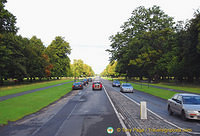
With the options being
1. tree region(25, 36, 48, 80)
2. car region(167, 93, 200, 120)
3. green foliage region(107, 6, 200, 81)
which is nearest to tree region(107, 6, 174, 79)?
green foliage region(107, 6, 200, 81)

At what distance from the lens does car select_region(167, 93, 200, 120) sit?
30.5 ft

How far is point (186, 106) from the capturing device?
31.8 feet

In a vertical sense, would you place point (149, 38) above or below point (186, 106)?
above

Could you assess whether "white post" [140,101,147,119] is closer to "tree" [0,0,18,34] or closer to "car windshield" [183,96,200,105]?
"car windshield" [183,96,200,105]

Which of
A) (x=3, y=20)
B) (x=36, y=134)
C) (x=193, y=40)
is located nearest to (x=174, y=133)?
(x=36, y=134)

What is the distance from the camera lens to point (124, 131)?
7441 millimetres

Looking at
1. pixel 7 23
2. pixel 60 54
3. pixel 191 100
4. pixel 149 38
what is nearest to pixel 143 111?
pixel 191 100

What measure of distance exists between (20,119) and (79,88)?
24.9 metres

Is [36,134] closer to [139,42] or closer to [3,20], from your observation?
[3,20]

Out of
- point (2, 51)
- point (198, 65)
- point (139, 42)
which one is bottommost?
point (198, 65)

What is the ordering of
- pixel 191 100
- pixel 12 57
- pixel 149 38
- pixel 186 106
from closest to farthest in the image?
pixel 186 106, pixel 191 100, pixel 12 57, pixel 149 38

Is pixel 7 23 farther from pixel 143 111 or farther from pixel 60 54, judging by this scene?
pixel 60 54

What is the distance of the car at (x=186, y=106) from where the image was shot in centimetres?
929

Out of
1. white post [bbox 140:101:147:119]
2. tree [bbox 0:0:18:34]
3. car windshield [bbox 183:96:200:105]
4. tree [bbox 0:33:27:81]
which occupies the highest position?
tree [bbox 0:0:18:34]
